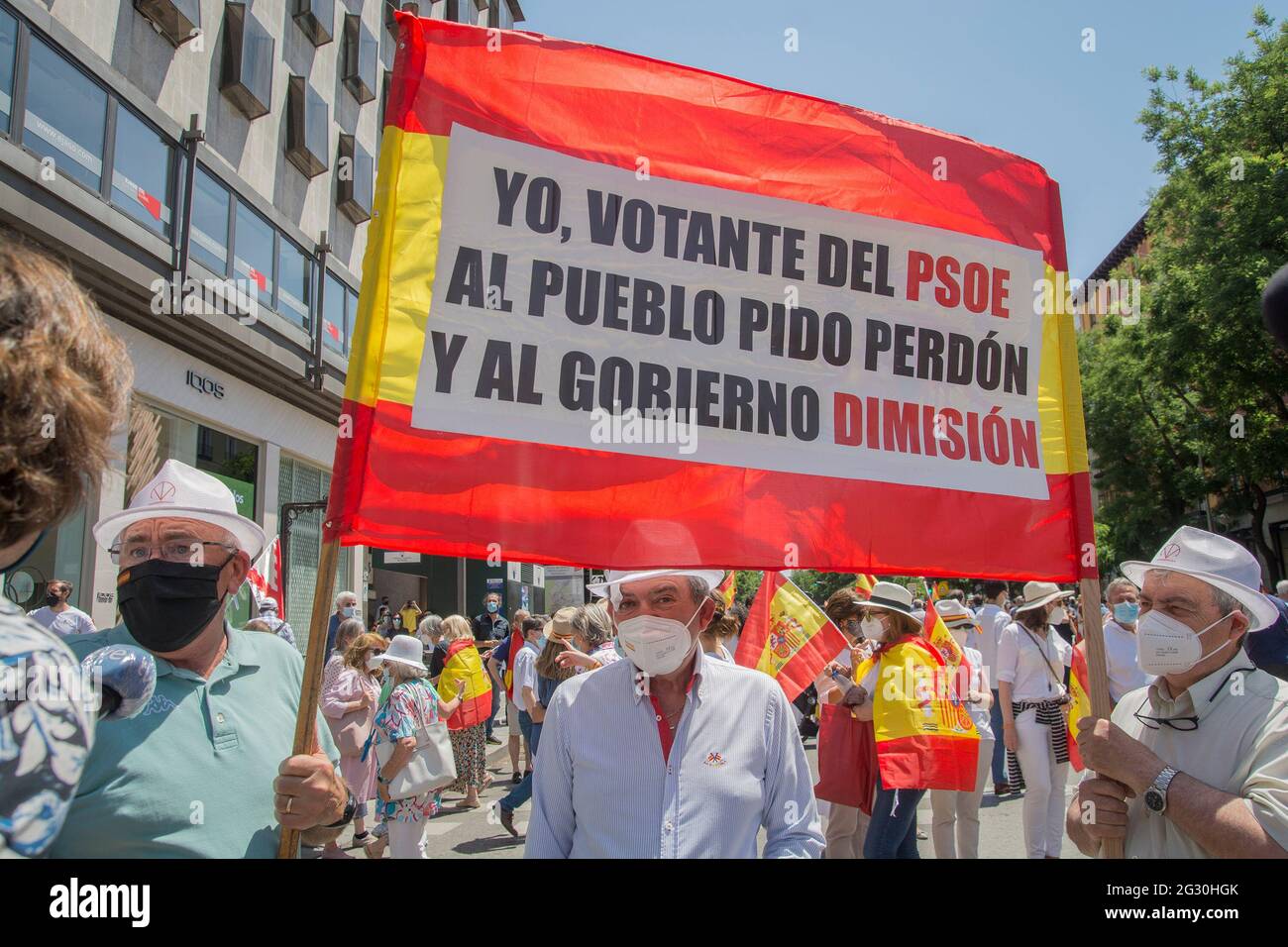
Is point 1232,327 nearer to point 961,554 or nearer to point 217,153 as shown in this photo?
point 217,153

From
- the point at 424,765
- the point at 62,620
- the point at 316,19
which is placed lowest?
the point at 424,765

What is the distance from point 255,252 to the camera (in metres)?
17.3

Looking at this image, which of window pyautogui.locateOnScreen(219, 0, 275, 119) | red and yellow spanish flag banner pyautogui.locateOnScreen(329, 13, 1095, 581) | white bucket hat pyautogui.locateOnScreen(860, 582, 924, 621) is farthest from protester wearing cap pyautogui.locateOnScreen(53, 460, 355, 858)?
window pyautogui.locateOnScreen(219, 0, 275, 119)

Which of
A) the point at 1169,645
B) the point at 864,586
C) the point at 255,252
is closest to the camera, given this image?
the point at 1169,645

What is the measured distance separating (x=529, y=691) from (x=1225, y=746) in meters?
7.46

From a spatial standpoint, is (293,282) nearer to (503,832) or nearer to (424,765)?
(503,832)

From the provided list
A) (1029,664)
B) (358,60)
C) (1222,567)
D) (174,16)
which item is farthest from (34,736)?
(358,60)

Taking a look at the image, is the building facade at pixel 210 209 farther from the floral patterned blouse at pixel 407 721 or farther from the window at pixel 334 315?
the floral patterned blouse at pixel 407 721

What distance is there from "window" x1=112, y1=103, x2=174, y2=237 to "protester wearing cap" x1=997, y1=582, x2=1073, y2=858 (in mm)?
12739

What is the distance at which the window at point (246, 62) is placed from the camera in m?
16.0

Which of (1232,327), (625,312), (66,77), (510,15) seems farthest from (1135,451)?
(625,312)

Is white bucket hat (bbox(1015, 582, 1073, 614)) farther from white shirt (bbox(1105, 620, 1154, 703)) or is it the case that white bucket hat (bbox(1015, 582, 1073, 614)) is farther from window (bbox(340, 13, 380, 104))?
window (bbox(340, 13, 380, 104))

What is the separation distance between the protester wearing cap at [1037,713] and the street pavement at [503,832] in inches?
22.0

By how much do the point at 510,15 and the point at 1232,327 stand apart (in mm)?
25532
